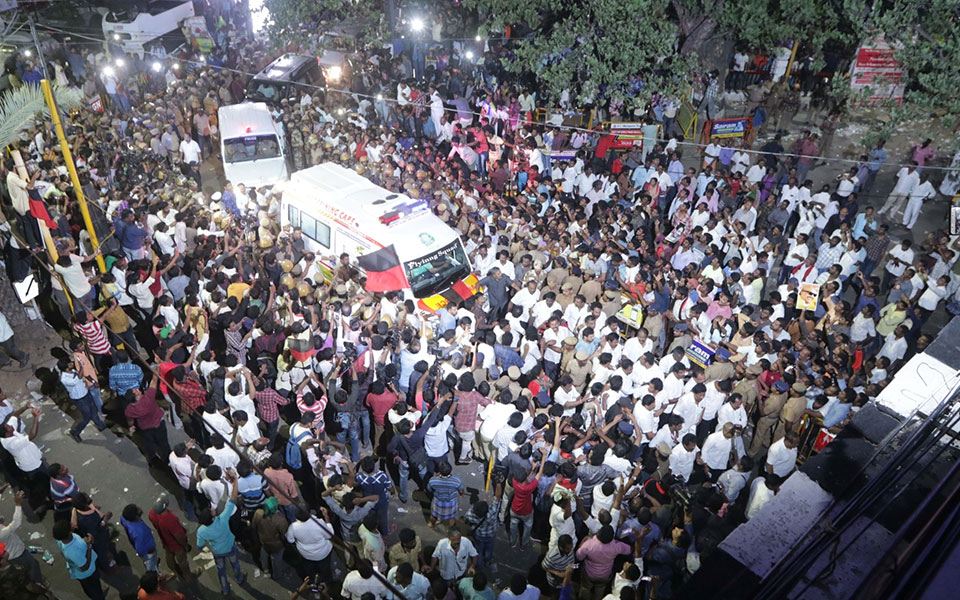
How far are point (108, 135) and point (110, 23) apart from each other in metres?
10.0

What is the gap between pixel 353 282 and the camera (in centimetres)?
1036

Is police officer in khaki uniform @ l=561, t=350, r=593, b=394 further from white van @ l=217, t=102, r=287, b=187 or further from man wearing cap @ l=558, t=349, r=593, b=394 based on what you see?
white van @ l=217, t=102, r=287, b=187

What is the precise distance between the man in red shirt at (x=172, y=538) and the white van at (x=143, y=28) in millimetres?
20473

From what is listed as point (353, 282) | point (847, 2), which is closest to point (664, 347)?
point (353, 282)

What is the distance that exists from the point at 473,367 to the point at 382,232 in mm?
2959

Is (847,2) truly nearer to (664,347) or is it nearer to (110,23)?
(664,347)

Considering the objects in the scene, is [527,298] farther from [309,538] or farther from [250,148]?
[250,148]

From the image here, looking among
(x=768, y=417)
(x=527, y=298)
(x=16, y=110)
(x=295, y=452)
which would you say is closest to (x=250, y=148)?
(x=16, y=110)

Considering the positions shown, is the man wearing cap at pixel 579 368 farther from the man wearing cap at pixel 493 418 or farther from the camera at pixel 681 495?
the camera at pixel 681 495

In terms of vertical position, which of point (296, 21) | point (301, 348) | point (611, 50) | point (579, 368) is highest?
point (611, 50)

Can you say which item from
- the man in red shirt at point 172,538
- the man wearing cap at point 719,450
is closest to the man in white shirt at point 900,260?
the man wearing cap at point 719,450

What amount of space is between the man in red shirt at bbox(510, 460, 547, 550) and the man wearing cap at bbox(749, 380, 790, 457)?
9.87 ft

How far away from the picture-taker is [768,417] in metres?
8.44

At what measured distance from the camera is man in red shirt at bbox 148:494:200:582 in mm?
6391
